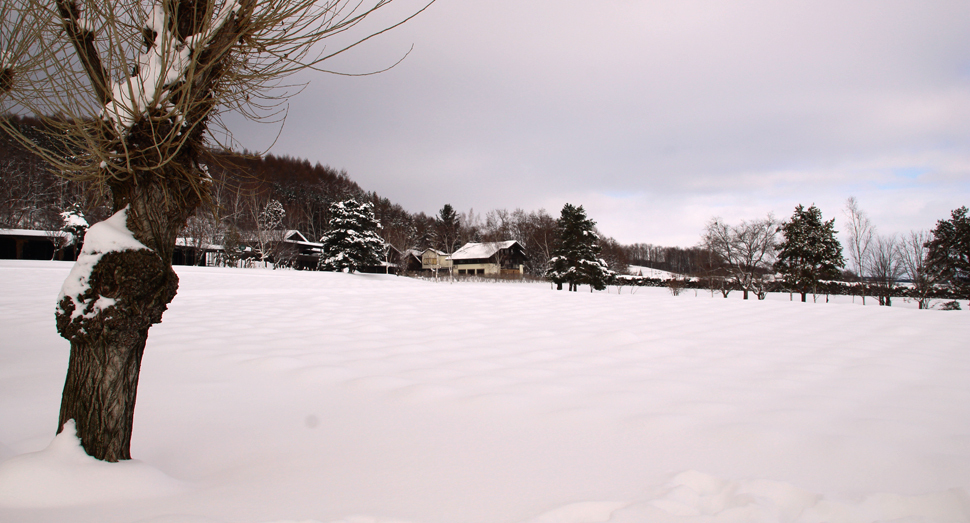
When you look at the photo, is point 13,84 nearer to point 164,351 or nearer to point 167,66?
point 167,66

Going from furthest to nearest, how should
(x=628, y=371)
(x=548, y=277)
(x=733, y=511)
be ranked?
(x=548, y=277)
(x=628, y=371)
(x=733, y=511)

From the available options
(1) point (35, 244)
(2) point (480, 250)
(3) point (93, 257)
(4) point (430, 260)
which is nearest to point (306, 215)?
(4) point (430, 260)

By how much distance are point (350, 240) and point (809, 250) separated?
1205 inches

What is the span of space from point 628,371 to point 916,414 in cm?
204

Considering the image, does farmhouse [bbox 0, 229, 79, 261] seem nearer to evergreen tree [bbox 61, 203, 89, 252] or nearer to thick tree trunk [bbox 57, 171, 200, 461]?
evergreen tree [bbox 61, 203, 89, 252]

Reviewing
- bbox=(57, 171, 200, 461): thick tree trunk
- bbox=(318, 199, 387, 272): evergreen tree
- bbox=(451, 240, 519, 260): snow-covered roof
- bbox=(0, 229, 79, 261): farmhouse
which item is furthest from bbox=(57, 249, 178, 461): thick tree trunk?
bbox=(451, 240, 519, 260): snow-covered roof

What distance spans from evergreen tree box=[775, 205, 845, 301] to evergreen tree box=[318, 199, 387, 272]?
92.3 feet

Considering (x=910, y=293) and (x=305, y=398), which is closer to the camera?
(x=305, y=398)

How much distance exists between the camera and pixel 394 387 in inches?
144

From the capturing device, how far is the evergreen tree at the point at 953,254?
74.5 ft

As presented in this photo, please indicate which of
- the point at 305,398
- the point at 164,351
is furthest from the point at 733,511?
the point at 164,351

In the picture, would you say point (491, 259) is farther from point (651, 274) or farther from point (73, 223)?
point (73, 223)

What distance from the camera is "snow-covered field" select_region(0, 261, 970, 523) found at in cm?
189

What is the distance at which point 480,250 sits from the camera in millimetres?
52625
